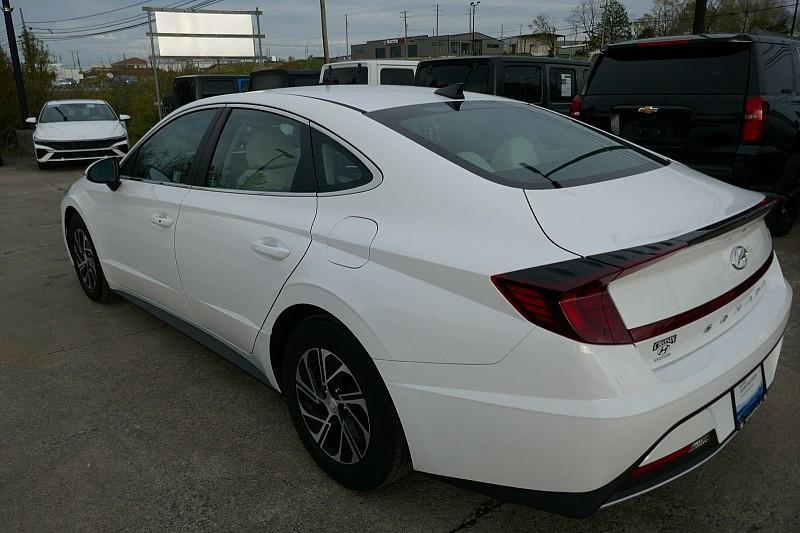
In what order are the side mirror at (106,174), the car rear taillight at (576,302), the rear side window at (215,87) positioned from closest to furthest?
the car rear taillight at (576,302)
the side mirror at (106,174)
the rear side window at (215,87)

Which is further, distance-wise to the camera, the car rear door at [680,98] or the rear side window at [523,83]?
the rear side window at [523,83]

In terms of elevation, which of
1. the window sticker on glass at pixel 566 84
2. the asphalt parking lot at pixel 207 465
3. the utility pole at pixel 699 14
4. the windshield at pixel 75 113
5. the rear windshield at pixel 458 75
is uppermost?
the utility pole at pixel 699 14

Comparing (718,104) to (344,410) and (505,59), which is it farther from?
(344,410)

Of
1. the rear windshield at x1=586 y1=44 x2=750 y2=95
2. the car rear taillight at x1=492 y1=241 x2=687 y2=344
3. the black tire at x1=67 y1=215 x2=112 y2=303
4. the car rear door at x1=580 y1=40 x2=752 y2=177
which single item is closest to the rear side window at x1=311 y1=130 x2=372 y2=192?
the car rear taillight at x1=492 y1=241 x2=687 y2=344

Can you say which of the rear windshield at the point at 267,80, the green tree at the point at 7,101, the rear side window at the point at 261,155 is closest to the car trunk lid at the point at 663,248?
the rear side window at the point at 261,155

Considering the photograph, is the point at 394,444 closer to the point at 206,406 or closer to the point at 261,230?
the point at 261,230

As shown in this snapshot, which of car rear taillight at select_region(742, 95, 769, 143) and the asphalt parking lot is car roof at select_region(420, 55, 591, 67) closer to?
car rear taillight at select_region(742, 95, 769, 143)

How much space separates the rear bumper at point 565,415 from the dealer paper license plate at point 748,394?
0.05m

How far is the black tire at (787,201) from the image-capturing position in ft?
17.2

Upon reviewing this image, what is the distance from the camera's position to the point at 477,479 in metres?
1.92

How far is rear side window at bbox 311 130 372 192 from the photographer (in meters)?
2.31

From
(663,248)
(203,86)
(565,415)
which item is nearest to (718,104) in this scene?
(663,248)

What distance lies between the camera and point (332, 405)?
2.41 meters

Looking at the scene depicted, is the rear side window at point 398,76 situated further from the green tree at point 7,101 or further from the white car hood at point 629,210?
the green tree at point 7,101
